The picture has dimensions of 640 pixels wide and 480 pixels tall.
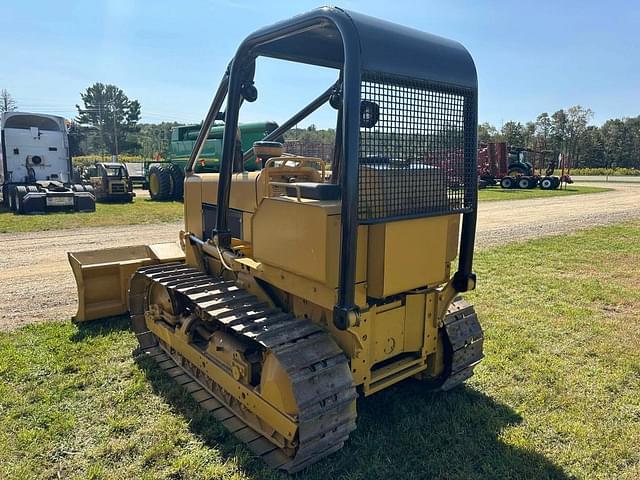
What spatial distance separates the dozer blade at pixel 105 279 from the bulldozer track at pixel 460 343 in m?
3.28

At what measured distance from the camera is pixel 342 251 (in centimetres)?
284

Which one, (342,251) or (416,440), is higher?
(342,251)

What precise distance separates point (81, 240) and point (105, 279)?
5828 mm

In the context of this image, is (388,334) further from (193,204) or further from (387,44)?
(193,204)

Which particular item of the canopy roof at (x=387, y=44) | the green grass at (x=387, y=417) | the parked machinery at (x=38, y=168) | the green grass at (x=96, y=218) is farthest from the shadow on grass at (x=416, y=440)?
the parked machinery at (x=38, y=168)

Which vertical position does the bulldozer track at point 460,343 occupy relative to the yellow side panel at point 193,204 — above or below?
below

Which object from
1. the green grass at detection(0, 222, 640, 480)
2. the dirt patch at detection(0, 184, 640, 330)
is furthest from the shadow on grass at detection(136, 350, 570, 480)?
the dirt patch at detection(0, 184, 640, 330)

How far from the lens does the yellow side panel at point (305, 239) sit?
299 cm

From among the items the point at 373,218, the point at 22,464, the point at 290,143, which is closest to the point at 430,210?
the point at 373,218

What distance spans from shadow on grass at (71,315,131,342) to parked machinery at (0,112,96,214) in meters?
11.2

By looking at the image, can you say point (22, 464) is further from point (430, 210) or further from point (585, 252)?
point (585, 252)

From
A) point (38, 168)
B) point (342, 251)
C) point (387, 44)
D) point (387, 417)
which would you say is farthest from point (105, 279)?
point (38, 168)

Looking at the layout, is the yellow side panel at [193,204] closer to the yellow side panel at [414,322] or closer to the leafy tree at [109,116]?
the yellow side panel at [414,322]

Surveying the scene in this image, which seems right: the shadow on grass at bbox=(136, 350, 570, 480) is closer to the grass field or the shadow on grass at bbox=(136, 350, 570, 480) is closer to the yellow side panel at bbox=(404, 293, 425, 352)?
the yellow side panel at bbox=(404, 293, 425, 352)
